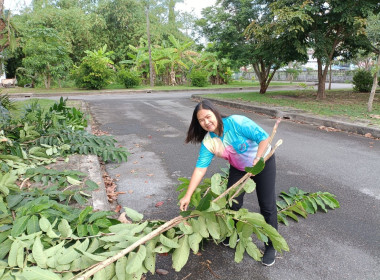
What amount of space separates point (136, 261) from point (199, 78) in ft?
82.5

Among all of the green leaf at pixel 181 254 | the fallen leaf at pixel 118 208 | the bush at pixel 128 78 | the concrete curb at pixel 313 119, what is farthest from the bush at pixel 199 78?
the green leaf at pixel 181 254

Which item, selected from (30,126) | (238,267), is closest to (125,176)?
(30,126)

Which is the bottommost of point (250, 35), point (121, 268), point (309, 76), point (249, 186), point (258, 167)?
point (121, 268)

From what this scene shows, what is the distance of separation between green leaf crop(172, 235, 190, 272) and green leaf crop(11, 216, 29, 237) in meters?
1.08

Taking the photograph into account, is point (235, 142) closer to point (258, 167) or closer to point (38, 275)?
point (258, 167)

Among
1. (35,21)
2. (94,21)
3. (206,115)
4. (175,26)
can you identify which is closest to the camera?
(206,115)

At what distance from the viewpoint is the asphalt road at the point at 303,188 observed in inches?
93.6

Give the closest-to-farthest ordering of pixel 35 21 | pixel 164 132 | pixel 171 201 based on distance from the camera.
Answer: pixel 171 201
pixel 164 132
pixel 35 21

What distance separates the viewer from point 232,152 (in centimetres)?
242

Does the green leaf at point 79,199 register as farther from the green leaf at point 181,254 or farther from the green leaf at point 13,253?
the green leaf at point 181,254

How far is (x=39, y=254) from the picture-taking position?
74.2 inches

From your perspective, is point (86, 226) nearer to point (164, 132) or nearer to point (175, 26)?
point (164, 132)

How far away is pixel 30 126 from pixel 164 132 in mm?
3482

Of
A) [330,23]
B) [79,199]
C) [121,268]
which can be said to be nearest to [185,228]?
[121,268]
